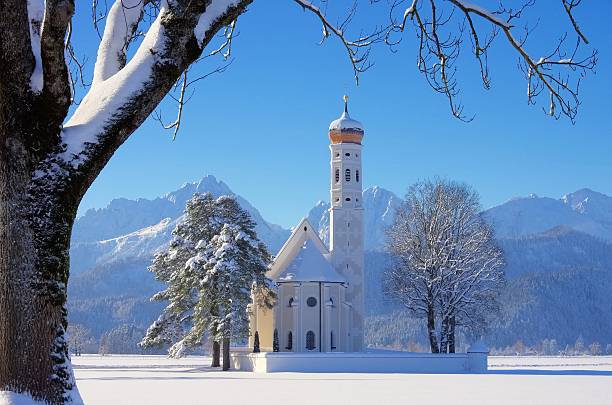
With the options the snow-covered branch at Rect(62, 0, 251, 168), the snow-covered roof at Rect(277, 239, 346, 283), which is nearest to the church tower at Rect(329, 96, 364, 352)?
the snow-covered roof at Rect(277, 239, 346, 283)

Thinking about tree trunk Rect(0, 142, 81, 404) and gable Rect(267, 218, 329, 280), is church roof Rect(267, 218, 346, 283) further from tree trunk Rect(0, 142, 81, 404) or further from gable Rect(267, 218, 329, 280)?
tree trunk Rect(0, 142, 81, 404)

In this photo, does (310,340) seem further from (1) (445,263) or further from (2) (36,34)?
(2) (36,34)

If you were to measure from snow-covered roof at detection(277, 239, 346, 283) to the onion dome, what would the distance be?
9866 mm

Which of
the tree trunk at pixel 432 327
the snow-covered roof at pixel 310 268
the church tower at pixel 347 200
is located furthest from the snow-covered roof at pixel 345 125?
the tree trunk at pixel 432 327

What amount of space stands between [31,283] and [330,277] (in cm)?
5352

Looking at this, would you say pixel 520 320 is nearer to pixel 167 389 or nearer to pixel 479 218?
pixel 479 218

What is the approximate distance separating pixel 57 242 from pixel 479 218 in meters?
47.7

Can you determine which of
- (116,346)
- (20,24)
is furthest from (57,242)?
(116,346)

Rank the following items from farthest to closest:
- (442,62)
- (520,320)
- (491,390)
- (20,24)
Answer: (520,320)
(491,390)
(442,62)
(20,24)

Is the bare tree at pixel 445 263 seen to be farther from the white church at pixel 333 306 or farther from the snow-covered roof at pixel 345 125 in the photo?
the snow-covered roof at pixel 345 125

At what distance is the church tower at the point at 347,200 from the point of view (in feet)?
216

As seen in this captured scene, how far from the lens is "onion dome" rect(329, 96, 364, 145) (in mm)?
67438

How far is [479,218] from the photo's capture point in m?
53.0

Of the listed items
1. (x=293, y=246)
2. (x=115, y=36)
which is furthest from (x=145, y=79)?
(x=293, y=246)
